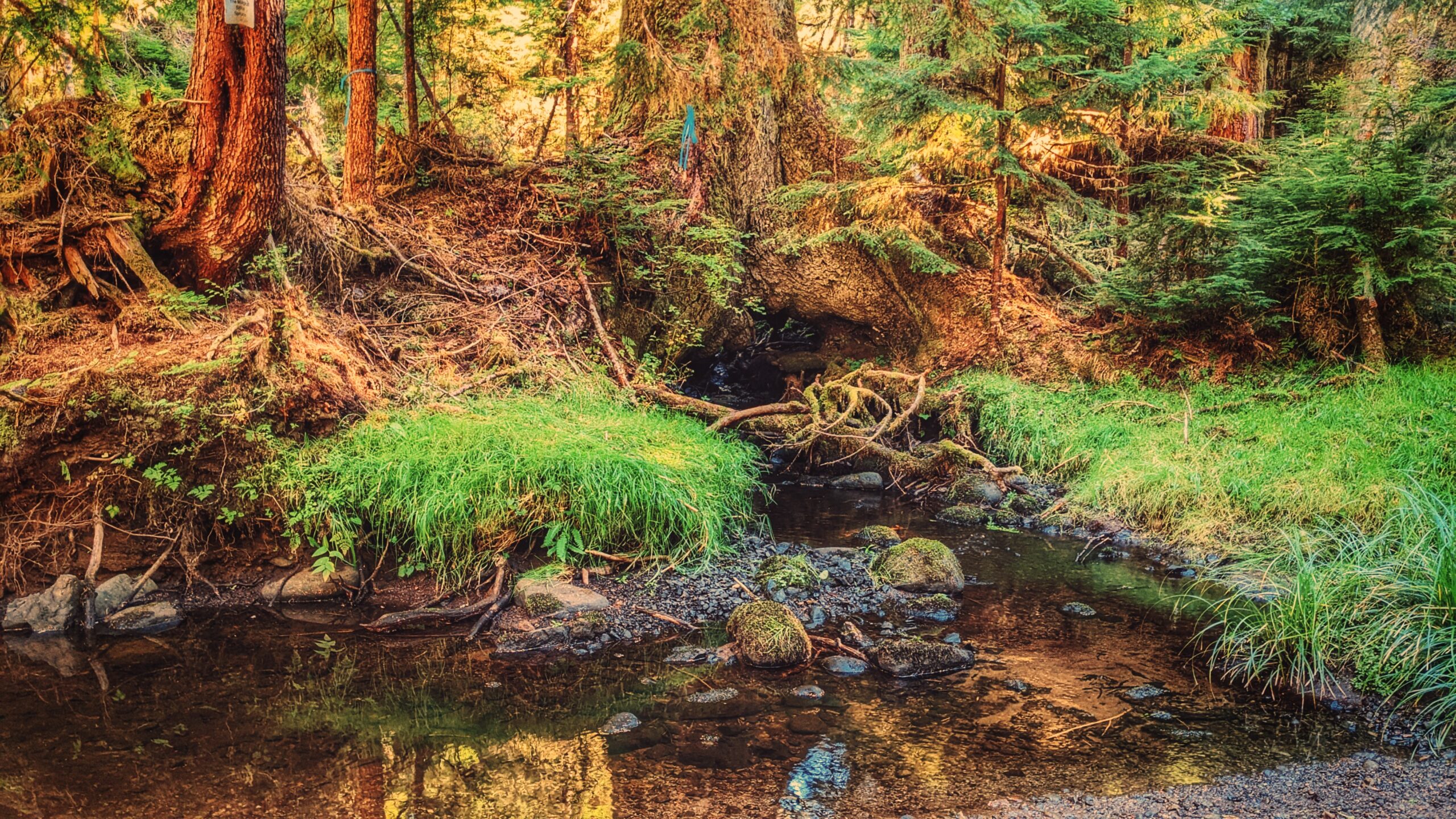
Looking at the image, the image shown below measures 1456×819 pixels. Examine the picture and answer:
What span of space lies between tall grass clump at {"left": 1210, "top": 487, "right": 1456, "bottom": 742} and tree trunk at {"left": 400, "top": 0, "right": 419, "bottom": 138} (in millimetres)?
9163

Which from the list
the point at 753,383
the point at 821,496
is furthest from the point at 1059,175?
the point at 821,496

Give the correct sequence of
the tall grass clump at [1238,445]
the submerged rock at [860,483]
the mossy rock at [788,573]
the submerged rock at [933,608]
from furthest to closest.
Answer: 1. the submerged rock at [860,483]
2. the tall grass clump at [1238,445]
3. the mossy rock at [788,573]
4. the submerged rock at [933,608]

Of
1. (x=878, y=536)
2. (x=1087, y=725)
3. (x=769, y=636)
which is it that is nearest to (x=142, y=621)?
(x=769, y=636)

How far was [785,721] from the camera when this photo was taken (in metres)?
3.90

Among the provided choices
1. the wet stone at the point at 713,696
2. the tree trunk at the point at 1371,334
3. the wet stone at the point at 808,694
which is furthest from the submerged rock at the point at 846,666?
the tree trunk at the point at 1371,334

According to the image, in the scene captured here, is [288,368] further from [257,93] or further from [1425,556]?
[1425,556]

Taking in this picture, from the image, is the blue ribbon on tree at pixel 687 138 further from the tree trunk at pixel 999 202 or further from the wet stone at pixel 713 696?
the wet stone at pixel 713 696

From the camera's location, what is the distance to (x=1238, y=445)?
7070mm

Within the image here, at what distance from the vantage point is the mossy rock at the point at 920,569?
562 cm

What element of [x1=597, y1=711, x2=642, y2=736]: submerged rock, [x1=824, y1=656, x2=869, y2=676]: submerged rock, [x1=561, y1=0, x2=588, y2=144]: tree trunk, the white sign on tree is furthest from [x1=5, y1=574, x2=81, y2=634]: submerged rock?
[x1=561, y1=0, x2=588, y2=144]: tree trunk

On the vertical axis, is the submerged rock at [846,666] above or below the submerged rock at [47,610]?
above

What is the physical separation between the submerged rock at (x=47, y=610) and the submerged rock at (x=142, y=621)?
0.62ft

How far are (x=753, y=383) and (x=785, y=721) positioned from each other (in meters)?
7.77

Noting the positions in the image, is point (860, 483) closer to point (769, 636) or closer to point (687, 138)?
point (769, 636)
